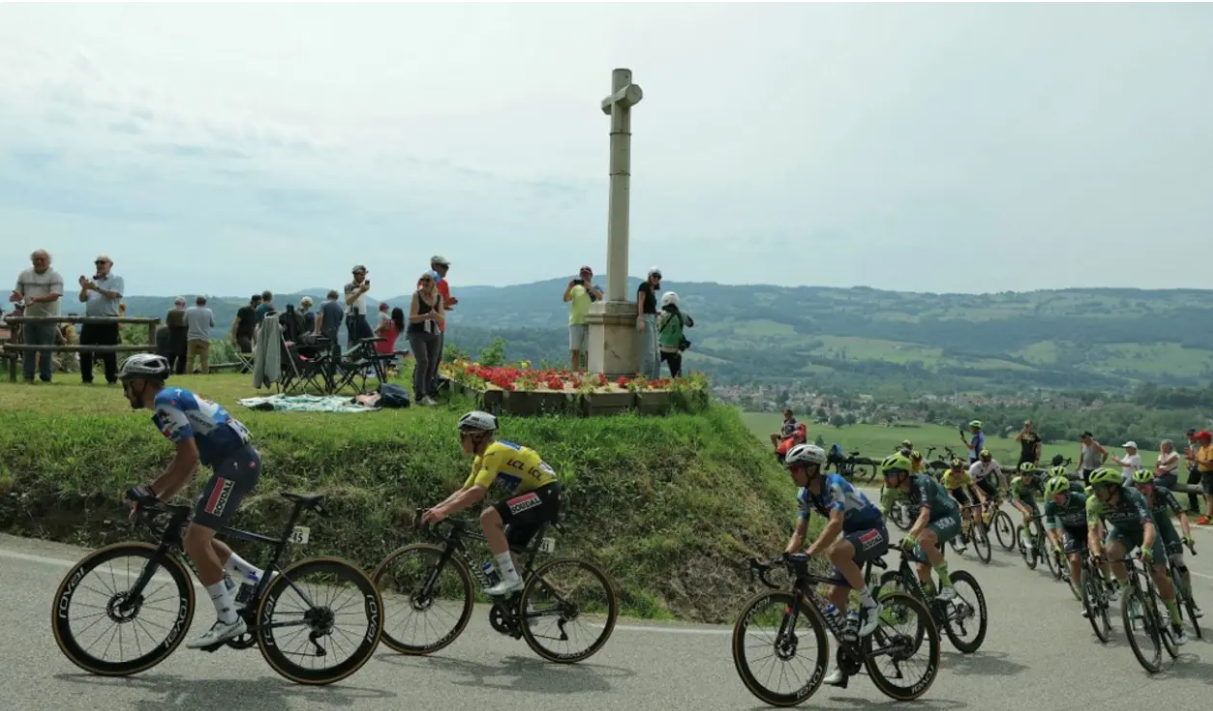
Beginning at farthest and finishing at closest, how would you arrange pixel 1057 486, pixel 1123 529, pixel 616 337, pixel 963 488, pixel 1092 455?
pixel 1092 455
pixel 963 488
pixel 616 337
pixel 1057 486
pixel 1123 529

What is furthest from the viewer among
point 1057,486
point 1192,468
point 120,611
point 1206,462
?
point 1192,468

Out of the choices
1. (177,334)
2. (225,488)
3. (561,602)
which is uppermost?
(177,334)

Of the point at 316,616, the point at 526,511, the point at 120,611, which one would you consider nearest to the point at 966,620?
the point at 526,511

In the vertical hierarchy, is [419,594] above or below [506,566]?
below

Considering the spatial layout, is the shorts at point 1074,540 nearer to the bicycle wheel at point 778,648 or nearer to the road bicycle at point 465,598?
the bicycle wheel at point 778,648

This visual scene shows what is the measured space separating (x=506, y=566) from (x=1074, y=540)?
7.76 meters

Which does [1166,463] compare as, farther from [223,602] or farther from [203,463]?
[203,463]

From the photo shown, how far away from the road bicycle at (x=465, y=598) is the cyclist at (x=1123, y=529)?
5582 millimetres

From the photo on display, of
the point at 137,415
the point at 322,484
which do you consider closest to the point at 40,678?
the point at 322,484

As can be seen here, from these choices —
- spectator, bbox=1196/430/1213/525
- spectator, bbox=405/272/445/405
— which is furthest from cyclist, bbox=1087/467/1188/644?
spectator, bbox=1196/430/1213/525

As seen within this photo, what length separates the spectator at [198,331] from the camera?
→ 21000 millimetres

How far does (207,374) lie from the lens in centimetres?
2119

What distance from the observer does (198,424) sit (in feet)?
22.8

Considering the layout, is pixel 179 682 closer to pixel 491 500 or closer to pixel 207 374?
pixel 491 500
